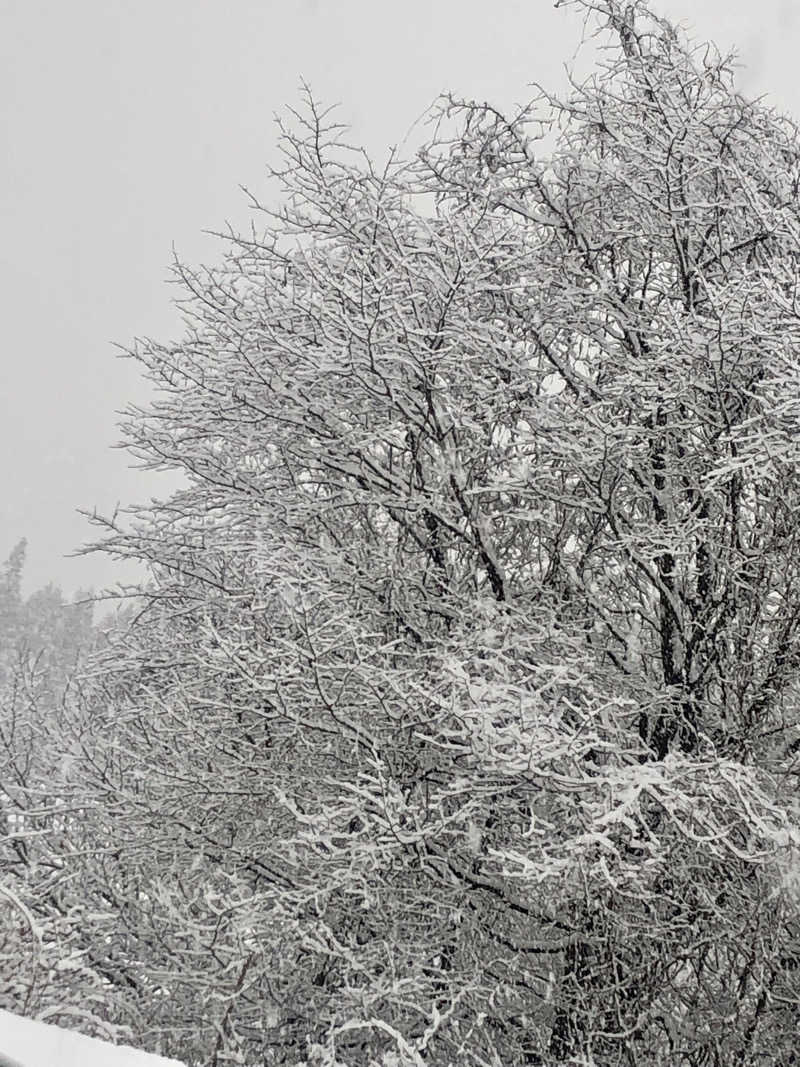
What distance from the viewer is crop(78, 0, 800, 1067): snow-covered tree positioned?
3.79 m

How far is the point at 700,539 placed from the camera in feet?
13.9

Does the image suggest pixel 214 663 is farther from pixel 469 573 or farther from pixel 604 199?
pixel 604 199

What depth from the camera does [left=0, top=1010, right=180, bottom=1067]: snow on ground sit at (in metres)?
1.70

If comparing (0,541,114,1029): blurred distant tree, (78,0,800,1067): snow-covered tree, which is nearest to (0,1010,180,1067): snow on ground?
(0,541,114,1029): blurred distant tree

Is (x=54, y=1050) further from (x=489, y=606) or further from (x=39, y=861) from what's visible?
(x=39, y=861)

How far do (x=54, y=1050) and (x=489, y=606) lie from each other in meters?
3.00

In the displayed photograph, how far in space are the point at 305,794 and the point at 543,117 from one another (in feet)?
14.6

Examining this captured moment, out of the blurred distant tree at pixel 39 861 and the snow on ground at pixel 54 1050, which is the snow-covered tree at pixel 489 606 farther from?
the snow on ground at pixel 54 1050

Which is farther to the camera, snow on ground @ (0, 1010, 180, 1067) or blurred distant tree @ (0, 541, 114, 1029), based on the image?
blurred distant tree @ (0, 541, 114, 1029)

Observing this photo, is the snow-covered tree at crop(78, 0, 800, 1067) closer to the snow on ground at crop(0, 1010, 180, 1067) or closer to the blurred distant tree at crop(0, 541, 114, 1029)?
the blurred distant tree at crop(0, 541, 114, 1029)

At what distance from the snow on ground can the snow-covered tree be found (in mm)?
1855

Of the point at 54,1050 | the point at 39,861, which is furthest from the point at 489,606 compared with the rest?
the point at 39,861

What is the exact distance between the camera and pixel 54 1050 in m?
1.76

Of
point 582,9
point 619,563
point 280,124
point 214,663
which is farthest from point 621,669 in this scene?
point 582,9
